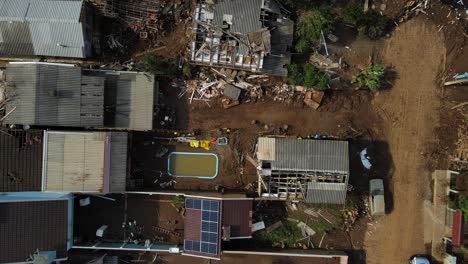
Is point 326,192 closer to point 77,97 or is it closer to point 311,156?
point 311,156

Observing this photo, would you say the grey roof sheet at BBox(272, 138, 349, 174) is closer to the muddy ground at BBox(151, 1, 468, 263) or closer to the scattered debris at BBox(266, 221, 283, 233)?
the muddy ground at BBox(151, 1, 468, 263)

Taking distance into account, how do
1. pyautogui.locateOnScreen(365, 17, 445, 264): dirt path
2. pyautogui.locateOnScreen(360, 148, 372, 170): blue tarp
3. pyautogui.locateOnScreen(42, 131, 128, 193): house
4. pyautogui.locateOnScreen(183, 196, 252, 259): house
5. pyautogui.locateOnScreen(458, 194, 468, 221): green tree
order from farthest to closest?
pyautogui.locateOnScreen(365, 17, 445, 264): dirt path, pyautogui.locateOnScreen(360, 148, 372, 170): blue tarp, pyautogui.locateOnScreen(458, 194, 468, 221): green tree, pyautogui.locateOnScreen(183, 196, 252, 259): house, pyautogui.locateOnScreen(42, 131, 128, 193): house

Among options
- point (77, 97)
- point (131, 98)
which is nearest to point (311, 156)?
point (131, 98)

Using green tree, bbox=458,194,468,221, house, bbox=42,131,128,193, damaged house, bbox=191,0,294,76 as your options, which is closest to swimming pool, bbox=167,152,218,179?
house, bbox=42,131,128,193

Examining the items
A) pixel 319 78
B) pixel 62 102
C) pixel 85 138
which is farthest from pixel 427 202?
pixel 62 102

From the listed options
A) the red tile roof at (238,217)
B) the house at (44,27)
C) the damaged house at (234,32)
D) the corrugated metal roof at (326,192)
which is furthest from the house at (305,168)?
the house at (44,27)

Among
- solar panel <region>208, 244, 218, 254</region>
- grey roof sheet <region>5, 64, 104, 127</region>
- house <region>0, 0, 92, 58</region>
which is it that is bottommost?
solar panel <region>208, 244, 218, 254</region>
